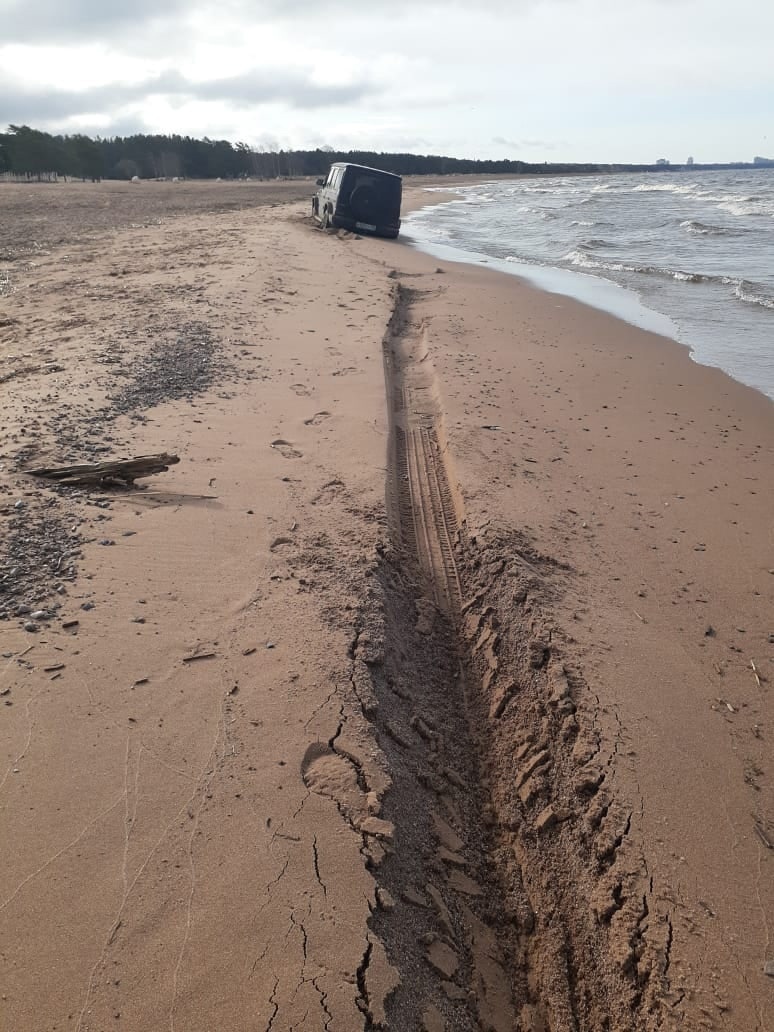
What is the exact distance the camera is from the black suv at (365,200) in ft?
62.2

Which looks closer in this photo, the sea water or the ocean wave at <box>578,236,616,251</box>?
the sea water

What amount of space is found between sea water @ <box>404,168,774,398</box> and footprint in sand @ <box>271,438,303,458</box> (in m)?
5.73

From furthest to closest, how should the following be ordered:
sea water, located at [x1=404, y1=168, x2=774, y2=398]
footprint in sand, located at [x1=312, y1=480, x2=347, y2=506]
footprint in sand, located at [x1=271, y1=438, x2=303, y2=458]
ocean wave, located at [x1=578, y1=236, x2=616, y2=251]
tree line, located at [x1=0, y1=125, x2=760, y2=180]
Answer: tree line, located at [x1=0, y1=125, x2=760, y2=180]
ocean wave, located at [x1=578, y1=236, x2=616, y2=251]
sea water, located at [x1=404, y1=168, x2=774, y2=398]
footprint in sand, located at [x1=271, y1=438, x2=303, y2=458]
footprint in sand, located at [x1=312, y1=480, x2=347, y2=506]

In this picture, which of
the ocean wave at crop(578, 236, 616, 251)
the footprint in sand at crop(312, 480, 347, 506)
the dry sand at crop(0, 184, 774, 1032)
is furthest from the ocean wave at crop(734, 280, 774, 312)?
the footprint in sand at crop(312, 480, 347, 506)

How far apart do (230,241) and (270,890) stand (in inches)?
664

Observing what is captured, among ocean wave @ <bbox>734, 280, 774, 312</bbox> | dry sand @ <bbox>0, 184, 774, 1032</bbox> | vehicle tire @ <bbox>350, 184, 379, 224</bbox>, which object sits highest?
vehicle tire @ <bbox>350, 184, 379, 224</bbox>

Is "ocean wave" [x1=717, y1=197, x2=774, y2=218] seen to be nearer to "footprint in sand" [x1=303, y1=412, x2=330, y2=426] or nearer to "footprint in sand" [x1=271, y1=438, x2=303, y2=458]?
"footprint in sand" [x1=303, y1=412, x2=330, y2=426]

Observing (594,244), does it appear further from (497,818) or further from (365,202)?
(497,818)

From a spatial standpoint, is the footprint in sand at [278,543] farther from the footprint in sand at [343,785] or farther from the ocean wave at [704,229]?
the ocean wave at [704,229]

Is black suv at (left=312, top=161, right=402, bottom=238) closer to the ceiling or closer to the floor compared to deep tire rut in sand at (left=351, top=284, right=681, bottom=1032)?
closer to the ceiling

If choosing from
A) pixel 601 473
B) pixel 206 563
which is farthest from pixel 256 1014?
pixel 601 473

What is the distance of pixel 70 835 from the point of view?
2.55 m

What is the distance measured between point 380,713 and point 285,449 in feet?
10.1

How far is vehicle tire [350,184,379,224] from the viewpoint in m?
19.1
